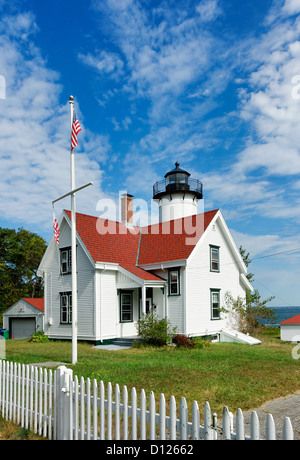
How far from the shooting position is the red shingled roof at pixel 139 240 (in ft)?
67.3

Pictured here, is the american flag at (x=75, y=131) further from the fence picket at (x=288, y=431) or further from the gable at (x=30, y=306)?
the gable at (x=30, y=306)

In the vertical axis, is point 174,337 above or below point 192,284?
below

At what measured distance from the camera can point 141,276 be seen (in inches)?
771

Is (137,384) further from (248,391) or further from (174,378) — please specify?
(248,391)

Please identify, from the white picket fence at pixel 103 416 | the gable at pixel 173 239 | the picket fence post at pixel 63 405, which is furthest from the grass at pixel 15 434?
the gable at pixel 173 239

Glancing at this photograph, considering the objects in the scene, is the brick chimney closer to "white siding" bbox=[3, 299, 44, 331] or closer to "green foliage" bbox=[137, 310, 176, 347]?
"white siding" bbox=[3, 299, 44, 331]

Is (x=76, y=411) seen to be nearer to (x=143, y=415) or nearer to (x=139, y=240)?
(x=143, y=415)

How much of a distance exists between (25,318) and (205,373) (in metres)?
20.3

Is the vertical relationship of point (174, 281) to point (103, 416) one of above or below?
above

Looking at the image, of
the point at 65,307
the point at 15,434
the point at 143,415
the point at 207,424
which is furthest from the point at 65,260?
the point at 207,424

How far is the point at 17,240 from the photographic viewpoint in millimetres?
39750
